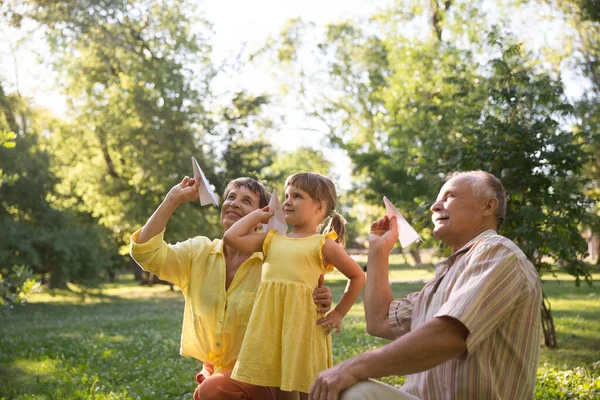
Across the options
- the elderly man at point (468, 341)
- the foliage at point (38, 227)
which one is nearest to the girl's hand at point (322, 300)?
the elderly man at point (468, 341)

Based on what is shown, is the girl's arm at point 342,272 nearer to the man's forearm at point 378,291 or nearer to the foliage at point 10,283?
the man's forearm at point 378,291

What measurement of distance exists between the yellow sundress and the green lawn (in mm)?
3285

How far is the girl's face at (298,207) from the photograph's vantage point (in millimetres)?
3809

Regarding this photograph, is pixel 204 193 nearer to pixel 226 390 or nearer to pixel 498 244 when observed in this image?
pixel 226 390

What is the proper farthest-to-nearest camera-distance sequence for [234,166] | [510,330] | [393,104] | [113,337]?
[234,166] < [393,104] < [113,337] < [510,330]

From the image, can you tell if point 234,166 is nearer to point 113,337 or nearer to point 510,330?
point 113,337

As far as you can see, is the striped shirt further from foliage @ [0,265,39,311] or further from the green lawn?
foliage @ [0,265,39,311]

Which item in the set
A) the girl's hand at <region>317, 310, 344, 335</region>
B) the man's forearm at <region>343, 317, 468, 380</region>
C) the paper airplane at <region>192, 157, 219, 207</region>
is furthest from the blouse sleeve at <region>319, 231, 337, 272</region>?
the man's forearm at <region>343, 317, 468, 380</region>

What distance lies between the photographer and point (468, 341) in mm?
2379

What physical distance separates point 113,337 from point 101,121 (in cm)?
1599

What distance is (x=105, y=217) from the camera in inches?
1165

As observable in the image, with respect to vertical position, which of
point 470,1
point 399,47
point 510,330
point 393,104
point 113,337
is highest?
point 470,1

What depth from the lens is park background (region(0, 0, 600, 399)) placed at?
28.6 ft

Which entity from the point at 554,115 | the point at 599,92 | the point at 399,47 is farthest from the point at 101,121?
the point at 554,115
